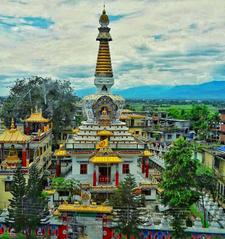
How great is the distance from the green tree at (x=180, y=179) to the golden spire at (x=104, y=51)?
1690cm

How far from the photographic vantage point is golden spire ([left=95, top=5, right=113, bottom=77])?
41.2m

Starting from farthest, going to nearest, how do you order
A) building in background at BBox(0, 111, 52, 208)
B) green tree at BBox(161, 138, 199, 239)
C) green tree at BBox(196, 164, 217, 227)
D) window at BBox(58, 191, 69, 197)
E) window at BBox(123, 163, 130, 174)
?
window at BBox(123, 163, 130, 174) < building in background at BBox(0, 111, 52, 208) < window at BBox(58, 191, 69, 197) < green tree at BBox(196, 164, 217, 227) < green tree at BBox(161, 138, 199, 239)

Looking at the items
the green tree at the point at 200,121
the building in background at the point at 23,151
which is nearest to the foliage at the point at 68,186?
the building in background at the point at 23,151

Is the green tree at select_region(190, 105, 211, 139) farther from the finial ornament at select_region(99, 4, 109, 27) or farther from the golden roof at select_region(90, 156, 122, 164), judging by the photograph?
the golden roof at select_region(90, 156, 122, 164)

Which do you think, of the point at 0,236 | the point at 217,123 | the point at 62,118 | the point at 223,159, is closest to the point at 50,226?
the point at 0,236

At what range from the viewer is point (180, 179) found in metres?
25.3

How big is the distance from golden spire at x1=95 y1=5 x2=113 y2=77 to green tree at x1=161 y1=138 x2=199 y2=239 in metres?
16.9

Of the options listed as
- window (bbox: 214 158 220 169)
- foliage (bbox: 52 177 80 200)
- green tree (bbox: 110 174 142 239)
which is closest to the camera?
green tree (bbox: 110 174 142 239)

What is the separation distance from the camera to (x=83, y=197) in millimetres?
23000

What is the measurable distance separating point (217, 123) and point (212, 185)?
52881mm

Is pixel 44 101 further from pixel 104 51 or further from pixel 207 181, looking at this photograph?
pixel 207 181

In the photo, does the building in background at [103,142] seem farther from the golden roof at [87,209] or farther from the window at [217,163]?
the golden roof at [87,209]

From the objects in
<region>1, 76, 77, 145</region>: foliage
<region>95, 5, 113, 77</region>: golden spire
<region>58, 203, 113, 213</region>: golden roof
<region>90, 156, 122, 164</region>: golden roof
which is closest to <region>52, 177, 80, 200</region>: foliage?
<region>90, 156, 122, 164</region>: golden roof

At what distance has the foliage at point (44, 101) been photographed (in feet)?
179
